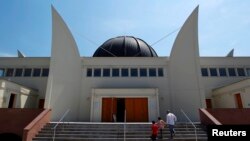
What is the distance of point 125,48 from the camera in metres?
23.9

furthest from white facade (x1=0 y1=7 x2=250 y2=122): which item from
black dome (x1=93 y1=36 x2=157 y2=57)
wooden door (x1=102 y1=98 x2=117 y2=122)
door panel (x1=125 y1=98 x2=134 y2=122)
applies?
black dome (x1=93 y1=36 x2=157 y2=57)

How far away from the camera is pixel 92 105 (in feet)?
59.2

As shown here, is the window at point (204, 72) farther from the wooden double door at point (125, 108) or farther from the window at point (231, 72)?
the wooden double door at point (125, 108)

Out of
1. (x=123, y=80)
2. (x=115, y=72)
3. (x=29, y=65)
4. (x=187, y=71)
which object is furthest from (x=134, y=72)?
(x=29, y=65)

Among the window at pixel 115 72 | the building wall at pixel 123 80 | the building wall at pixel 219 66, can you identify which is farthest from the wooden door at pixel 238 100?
the window at pixel 115 72

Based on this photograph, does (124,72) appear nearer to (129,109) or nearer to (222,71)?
(129,109)

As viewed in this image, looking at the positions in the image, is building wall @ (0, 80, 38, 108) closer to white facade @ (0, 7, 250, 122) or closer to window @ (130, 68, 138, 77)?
white facade @ (0, 7, 250, 122)

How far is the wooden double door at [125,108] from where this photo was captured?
18.0 metres

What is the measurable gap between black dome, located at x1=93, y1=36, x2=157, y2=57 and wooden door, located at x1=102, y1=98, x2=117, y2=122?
6830 mm

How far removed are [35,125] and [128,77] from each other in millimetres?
10189

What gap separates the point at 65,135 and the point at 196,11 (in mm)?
15303

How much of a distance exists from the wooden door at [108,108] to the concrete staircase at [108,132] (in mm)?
4592

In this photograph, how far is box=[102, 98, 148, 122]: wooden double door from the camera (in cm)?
1800

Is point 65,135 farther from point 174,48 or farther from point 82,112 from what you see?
point 174,48
